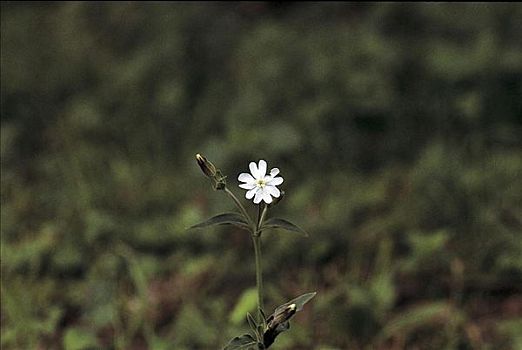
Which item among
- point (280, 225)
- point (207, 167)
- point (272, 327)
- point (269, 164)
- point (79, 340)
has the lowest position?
point (272, 327)

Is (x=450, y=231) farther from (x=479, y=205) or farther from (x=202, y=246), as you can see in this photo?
(x=202, y=246)

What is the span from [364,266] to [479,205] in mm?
417

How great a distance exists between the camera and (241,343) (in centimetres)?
166

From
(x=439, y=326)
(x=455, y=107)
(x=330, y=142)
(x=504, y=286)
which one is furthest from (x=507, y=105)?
(x=439, y=326)

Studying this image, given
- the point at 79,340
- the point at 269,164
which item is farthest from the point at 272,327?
the point at 269,164

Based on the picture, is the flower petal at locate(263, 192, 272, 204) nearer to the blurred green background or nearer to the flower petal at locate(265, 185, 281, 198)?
the flower petal at locate(265, 185, 281, 198)

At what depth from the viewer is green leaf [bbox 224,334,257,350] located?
1.64m

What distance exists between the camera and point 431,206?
2777 mm

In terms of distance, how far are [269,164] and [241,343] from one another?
155 centimetres

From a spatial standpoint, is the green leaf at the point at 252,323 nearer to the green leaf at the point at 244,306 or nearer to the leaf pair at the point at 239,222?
the leaf pair at the point at 239,222

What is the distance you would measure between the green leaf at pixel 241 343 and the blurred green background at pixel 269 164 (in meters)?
0.54

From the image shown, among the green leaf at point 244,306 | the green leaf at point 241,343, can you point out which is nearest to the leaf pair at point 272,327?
the green leaf at point 241,343

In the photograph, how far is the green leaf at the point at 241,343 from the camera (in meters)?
1.64

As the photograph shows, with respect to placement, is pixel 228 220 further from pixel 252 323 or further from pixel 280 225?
pixel 252 323
